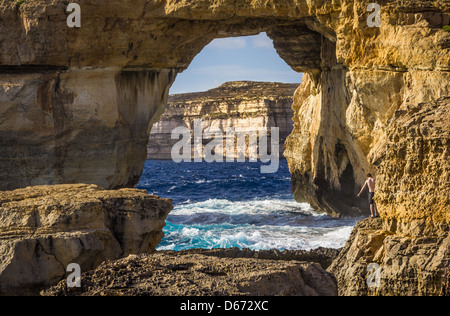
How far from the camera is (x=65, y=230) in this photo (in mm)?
8531

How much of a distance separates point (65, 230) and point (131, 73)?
13915mm

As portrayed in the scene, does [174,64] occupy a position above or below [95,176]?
above

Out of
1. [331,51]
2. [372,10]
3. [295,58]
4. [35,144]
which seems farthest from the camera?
[295,58]

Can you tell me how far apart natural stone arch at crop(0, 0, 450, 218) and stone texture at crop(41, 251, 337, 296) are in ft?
34.7

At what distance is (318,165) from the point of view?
24797 millimetres

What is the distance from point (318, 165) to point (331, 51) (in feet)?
17.4

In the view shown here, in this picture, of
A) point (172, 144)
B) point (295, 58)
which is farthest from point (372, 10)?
point (172, 144)

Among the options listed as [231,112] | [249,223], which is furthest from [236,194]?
[231,112]

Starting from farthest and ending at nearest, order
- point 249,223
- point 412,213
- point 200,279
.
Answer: point 249,223 < point 412,213 < point 200,279

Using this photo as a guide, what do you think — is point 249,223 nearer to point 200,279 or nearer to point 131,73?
point 131,73

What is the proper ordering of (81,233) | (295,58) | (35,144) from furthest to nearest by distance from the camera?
(295,58) → (35,144) → (81,233)

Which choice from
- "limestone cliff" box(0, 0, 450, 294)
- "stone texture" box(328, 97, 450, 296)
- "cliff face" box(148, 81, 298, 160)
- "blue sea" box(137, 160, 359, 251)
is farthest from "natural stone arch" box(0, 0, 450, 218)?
"cliff face" box(148, 81, 298, 160)

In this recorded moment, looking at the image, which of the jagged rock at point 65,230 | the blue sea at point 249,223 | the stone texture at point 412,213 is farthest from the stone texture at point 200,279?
the blue sea at point 249,223

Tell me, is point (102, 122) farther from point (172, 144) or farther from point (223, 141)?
point (172, 144)
